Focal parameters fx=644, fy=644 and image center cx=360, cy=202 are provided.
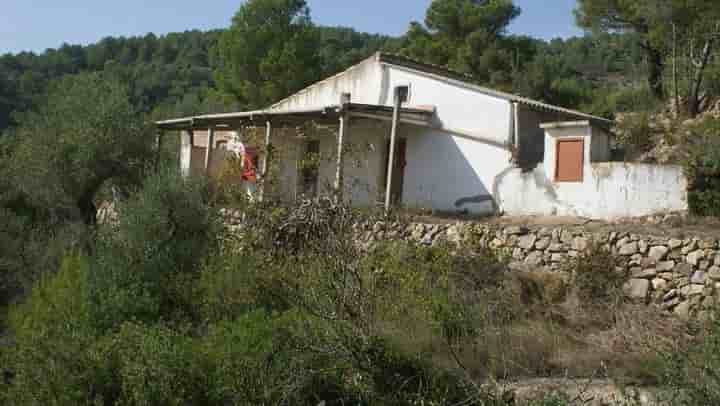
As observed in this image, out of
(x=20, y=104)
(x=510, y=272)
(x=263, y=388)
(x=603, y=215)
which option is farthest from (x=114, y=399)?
(x=20, y=104)

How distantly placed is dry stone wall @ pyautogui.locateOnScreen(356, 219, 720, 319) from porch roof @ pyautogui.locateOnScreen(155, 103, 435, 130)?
3423mm

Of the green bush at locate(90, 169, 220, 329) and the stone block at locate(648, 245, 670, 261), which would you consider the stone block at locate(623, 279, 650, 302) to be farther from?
the green bush at locate(90, 169, 220, 329)

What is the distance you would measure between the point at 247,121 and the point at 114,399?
35.8 feet

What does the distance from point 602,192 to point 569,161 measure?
101 cm

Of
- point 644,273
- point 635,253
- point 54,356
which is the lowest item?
point 54,356

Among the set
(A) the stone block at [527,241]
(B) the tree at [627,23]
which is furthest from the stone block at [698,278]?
(B) the tree at [627,23]

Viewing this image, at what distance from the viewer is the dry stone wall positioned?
391 inches

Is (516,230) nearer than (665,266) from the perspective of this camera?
No

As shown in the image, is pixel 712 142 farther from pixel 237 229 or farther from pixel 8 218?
pixel 8 218

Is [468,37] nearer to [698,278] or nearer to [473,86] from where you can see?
[473,86]

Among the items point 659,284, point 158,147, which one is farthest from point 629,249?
point 158,147

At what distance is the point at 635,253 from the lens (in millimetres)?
10664

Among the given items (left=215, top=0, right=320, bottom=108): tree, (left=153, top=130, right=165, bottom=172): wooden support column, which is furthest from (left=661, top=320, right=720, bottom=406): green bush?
(left=215, top=0, right=320, bottom=108): tree

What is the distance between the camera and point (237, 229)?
37.8ft
